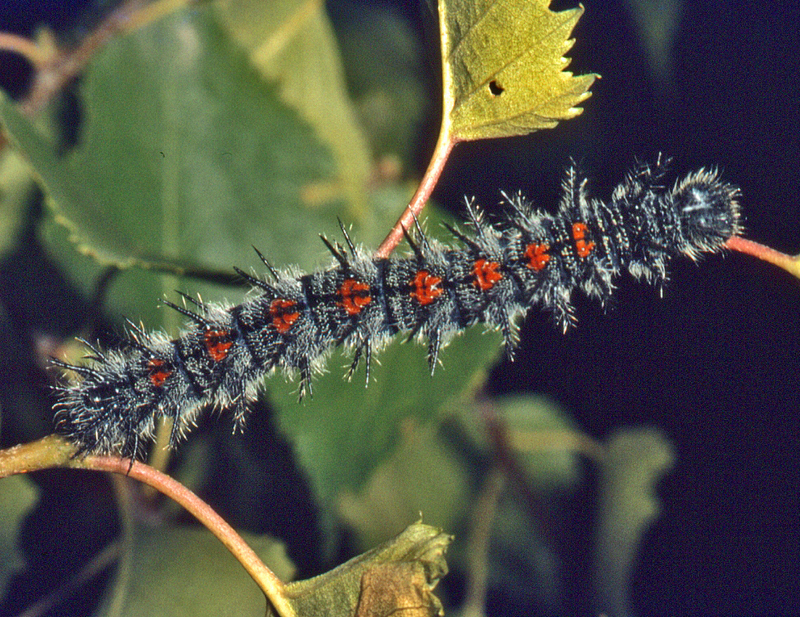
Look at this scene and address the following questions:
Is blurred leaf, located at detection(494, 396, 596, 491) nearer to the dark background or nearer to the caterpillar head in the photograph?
the dark background

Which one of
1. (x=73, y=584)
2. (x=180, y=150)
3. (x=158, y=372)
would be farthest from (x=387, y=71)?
(x=73, y=584)

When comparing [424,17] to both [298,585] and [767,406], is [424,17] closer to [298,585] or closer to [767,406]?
[298,585]

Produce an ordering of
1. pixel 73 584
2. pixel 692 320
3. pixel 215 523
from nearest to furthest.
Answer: pixel 215 523 < pixel 73 584 < pixel 692 320

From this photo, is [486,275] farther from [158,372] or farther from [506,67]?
[158,372]

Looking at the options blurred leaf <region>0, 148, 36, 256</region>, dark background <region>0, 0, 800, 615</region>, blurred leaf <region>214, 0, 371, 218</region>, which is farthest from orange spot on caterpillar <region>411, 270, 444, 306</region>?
blurred leaf <region>0, 148, 36, 256</region>

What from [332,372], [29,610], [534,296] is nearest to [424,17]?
[534,296]

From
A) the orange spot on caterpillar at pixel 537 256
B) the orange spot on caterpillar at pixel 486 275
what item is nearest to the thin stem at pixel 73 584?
A: the orange spot on caterpillar at pixel 486 275

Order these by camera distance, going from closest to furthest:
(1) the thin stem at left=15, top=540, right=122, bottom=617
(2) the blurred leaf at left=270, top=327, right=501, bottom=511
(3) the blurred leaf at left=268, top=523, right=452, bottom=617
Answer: (3) the blurred leaf at left=268, top=523, right=452, bottom=617 → (2) the blurred leaf at left=270, top=327, right=501, bottom=511 → (1) the thin stem at left=15, top=540, right=122, bottom=617
